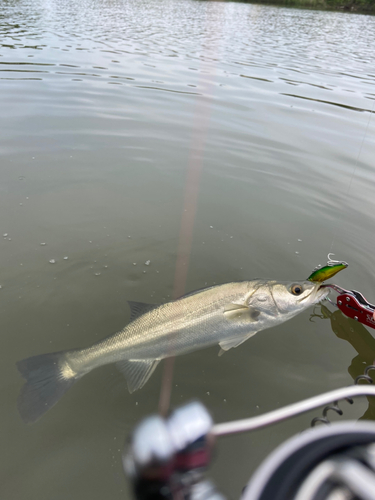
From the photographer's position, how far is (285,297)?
3.28m

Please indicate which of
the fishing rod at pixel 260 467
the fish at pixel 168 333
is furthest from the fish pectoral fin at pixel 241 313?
the fishing rod at pixel 260 467

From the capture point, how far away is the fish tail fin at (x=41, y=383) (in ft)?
8.83

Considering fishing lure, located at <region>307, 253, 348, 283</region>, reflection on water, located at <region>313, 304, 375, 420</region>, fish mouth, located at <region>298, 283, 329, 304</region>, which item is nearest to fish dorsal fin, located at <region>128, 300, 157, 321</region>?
fish mouth, located at <region>298, 283, 329, 304</region>

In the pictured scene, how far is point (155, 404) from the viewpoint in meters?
3.04

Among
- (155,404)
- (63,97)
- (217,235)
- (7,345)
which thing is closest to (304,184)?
(217,235)

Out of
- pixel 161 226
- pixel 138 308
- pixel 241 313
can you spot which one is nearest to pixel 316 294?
pixel 241 313

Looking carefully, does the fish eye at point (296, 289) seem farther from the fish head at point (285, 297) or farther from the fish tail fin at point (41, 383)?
the fish tail fin at point (41, 383)

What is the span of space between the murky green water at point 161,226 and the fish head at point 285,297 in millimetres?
537

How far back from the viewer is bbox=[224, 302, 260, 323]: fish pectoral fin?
3.19 meters

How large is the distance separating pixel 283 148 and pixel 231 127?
5.42 ft

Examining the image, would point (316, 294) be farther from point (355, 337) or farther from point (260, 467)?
point (260, 467)

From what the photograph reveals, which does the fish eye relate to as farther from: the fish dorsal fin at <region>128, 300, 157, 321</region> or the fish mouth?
the fish dorsal fin at <region>128, 300, 157, 321</region>

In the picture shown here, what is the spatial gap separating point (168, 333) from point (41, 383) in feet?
3.48

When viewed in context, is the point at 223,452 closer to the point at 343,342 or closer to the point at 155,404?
the point at 155,404
